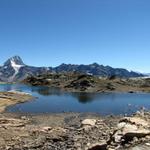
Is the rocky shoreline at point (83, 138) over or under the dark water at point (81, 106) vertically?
under

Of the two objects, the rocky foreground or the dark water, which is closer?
the rocky foreground

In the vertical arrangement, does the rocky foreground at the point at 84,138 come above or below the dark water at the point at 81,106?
below

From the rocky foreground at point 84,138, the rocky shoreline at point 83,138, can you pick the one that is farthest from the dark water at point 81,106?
the rocky foreground at point 84,138

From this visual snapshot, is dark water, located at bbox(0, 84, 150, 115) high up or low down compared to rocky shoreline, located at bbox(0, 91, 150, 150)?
up

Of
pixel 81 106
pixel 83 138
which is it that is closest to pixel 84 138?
pixel 83 138

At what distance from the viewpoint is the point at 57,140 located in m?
39.2

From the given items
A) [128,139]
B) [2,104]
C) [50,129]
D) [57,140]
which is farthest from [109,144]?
[2,104]

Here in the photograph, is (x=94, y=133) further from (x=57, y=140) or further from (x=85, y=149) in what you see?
(x=85, y=149)

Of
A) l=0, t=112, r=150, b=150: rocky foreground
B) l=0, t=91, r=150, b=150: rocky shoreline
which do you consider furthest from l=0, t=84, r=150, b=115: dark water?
l=0, t=112, r=150, b=150: rocky foreground

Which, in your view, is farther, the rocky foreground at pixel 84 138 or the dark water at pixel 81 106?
the dark water at pixel 81 106

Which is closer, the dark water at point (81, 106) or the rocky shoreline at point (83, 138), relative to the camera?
the rocky shoreline at point (83, 138)

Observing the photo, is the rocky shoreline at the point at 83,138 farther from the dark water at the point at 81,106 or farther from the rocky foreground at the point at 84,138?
the dark water at the point at 81,106

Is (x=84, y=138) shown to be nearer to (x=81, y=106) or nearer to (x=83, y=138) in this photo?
(x=83, y=138)

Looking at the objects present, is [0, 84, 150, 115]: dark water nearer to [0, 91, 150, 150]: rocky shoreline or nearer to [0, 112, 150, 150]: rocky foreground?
[0, 91, 150, 150]: rocky shoreline
